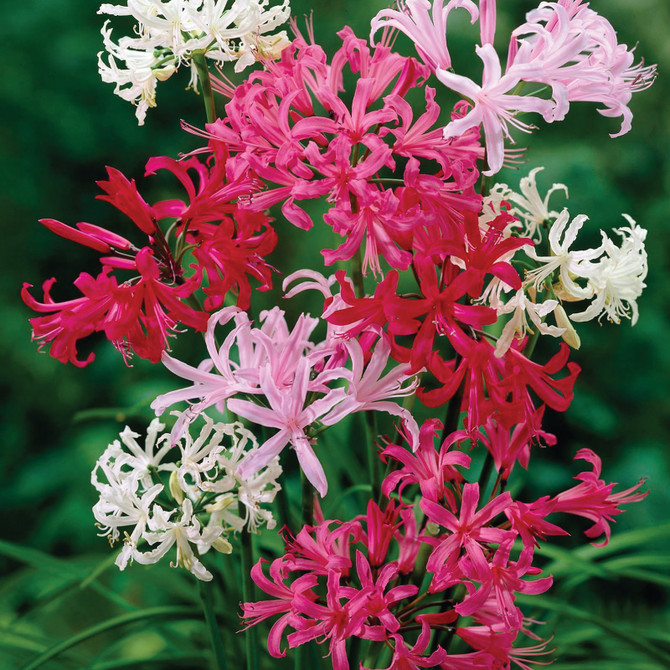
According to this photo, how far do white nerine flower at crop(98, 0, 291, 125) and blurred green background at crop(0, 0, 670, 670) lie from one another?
32.9 inches

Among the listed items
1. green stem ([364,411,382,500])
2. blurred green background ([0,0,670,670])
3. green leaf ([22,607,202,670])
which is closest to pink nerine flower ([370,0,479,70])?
green stem ([364,411,382,500])

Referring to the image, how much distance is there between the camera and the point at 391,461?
49 cm

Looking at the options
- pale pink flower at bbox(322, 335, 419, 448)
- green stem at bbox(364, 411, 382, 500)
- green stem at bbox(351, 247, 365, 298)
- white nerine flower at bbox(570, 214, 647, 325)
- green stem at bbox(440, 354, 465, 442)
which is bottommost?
green stem at bbox(364, 411, 382, 500)

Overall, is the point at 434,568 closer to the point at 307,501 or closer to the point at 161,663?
the point at 307,501

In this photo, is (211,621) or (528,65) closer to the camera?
(528,65)

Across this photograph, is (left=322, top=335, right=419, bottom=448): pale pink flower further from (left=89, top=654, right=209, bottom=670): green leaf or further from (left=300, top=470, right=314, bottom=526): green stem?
(left=89, top=654, right=209, bottom=670): green leaf

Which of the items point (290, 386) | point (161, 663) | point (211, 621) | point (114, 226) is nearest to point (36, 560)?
point (161, 663)

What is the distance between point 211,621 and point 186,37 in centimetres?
37

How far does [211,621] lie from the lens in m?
0.53

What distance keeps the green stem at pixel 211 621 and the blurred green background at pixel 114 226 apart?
0.76m

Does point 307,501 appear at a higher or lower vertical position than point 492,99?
lower

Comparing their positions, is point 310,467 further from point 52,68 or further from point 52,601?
point 52,68

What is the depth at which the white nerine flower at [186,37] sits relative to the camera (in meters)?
0.46

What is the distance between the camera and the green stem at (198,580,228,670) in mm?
510
